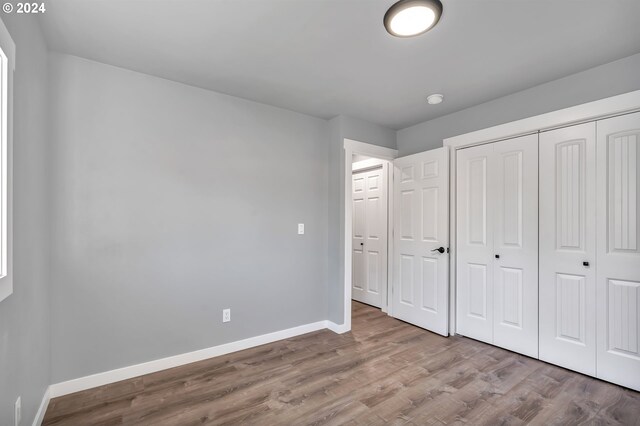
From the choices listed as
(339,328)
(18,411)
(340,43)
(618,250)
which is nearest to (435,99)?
(340,43)

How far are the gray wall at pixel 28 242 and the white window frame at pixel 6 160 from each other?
11 centimetres

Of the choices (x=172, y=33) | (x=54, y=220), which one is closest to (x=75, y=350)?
(x=54, y=220)

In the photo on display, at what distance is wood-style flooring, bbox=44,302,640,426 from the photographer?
193 cm

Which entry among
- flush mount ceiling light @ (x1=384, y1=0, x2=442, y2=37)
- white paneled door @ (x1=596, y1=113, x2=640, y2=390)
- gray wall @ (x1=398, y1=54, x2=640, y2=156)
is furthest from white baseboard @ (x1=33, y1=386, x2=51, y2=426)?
gray wall @ (x1=398, y1=54, x2=640, y2=156)

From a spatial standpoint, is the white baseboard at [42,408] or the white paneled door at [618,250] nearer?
the white baseboard at [42,408]

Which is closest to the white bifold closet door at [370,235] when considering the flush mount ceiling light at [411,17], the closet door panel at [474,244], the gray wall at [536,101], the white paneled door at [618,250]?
the gray wall at [536,101]

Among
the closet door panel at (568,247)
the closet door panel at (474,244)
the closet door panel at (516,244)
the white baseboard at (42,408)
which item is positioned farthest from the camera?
the closet door panel at (474,244)

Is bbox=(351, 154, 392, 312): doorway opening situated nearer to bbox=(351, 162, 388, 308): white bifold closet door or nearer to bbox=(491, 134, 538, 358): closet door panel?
bbox=(351, 162, 388, 308): white bifold closet door

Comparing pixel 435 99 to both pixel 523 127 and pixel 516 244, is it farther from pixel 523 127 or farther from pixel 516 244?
pixel 516 244

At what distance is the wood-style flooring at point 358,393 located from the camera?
76.0 inches

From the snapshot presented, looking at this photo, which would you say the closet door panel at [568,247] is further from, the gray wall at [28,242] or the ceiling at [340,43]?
the gray wall at [28,242]

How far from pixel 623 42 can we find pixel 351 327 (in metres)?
3.43

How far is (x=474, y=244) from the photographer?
10.5 feet

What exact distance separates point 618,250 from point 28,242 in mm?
4019
